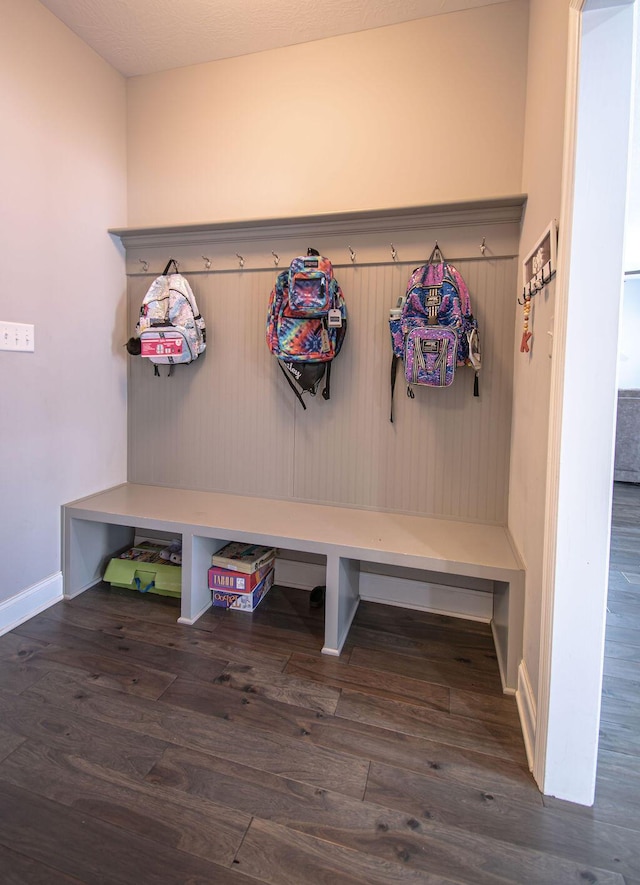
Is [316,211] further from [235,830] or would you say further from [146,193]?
[235,830]

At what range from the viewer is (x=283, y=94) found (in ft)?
7.01

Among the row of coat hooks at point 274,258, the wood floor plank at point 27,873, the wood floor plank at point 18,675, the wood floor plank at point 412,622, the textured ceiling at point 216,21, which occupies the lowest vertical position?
the wood floor plank at point 27,873

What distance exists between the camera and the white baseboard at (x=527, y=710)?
4.24ft

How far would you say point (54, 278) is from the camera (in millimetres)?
2006

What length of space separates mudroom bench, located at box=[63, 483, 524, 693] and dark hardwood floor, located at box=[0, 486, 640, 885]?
0.20m

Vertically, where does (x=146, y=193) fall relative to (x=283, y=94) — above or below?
below

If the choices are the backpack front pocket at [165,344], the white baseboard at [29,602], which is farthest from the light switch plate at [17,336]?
the white baseboard at [29,602]

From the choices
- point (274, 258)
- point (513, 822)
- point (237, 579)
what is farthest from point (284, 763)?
point (274, 258)

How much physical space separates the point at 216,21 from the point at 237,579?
2540 millimetres

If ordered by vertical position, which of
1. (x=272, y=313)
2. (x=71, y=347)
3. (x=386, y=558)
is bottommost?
(x=386, y=558)

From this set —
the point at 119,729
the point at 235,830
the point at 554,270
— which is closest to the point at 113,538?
the point at 119,729

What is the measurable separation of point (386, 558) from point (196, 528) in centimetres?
84

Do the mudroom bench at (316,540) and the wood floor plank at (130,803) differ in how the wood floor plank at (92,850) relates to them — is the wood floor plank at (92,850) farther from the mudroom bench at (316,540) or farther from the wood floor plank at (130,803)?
the mudroom bench at (316,540)

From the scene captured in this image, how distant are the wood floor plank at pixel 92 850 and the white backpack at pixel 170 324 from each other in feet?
5.73
